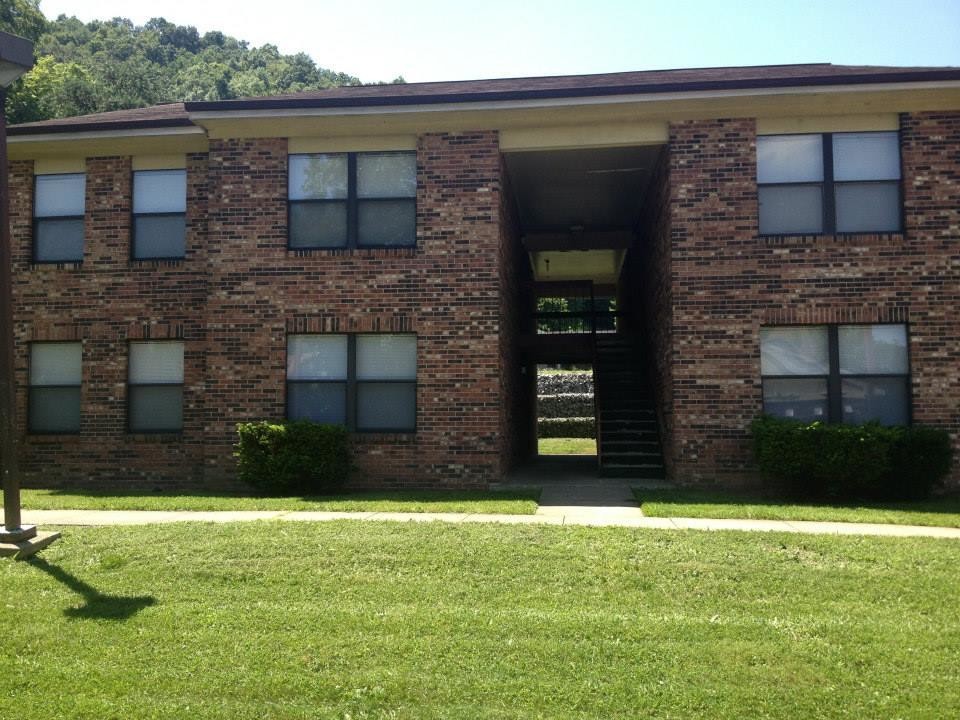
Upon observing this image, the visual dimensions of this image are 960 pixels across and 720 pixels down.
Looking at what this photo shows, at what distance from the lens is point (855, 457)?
1034cm

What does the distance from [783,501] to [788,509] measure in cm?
141

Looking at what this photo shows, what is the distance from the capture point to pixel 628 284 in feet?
65.6

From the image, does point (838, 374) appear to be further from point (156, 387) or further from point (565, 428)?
point (565, 428)

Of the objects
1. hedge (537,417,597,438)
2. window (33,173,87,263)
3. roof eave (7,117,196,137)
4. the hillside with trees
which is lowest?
hedge (537,417,597,438)

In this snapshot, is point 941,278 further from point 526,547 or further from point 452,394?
point 526,547

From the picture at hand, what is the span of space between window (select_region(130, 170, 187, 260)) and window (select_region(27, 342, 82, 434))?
2.10 metres

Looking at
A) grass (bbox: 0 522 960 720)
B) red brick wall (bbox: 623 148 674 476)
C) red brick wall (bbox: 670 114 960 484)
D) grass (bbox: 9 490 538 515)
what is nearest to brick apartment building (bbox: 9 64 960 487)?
red brick wall (bbox: 670 114 960 484)

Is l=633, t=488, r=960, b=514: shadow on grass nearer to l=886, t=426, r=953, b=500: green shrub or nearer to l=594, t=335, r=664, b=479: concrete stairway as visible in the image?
l=886, t=426, r=953, b=500: green shrub

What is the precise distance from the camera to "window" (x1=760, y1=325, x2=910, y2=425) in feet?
38.1

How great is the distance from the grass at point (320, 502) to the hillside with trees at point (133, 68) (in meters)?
27.5

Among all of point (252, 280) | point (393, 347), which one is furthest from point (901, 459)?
point (252, 280)

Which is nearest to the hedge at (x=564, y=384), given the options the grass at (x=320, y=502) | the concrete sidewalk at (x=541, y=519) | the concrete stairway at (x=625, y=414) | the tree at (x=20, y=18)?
the concrete stairway at (x=625, y=414)

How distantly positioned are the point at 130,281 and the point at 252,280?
97.6 inches

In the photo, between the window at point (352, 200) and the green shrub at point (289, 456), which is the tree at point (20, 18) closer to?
the window at point (352, 200)
